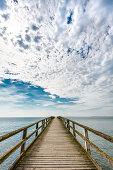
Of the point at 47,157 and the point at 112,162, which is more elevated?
the point at 112,162

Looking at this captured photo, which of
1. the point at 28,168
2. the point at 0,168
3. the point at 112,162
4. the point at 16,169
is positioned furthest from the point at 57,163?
the point at 0,168

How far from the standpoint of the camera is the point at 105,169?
312 inches

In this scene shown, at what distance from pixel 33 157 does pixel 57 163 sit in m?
1.02

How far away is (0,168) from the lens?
8.51m

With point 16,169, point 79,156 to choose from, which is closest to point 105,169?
point 79,156

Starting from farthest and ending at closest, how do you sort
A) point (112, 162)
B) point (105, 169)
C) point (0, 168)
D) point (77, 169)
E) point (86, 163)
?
point (0, 168) → point (105, 169) → point (86, 163) → point (77, 169) → point (112, 162)

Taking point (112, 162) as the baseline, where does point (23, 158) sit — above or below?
below

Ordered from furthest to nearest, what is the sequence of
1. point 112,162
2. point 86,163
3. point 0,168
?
1. point 0,168
2. point 86,163
3. point 112,162

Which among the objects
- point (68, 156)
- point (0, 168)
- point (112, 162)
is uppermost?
point (112, 162)

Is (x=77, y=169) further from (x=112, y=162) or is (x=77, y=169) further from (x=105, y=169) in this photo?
(x=105, y=169)

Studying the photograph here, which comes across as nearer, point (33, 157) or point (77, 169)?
point (77, 169)

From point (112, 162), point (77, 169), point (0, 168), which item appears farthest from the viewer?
point (0, 168)

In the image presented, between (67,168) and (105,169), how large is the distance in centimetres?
865

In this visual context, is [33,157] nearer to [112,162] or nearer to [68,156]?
[68,156]
